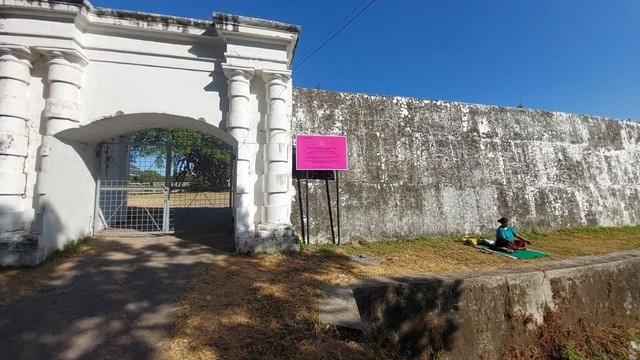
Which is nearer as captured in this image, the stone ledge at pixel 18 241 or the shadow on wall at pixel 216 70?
the stone ledge at pixel 18 241

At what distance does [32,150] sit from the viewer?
14.9 ft

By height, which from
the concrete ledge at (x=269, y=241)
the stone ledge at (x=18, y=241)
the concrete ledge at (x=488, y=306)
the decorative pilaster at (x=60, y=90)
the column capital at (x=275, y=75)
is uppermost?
the column capital at (x=275, y=75)

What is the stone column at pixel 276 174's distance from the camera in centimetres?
521

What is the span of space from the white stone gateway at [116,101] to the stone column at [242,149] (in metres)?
0.02

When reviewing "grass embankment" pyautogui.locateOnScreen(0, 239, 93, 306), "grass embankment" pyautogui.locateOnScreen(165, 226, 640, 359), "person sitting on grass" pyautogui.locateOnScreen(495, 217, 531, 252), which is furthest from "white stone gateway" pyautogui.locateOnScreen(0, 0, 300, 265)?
"person sitting on grass" pyautogui.locateOnScreen(495, 217, 531, 252)

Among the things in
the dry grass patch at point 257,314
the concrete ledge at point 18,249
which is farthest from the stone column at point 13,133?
the dry grass patch at point 257,314

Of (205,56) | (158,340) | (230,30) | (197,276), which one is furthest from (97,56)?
(158,340)

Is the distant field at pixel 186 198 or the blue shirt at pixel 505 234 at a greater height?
the distant field at pixel 186 198

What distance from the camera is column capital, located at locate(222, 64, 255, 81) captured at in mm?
5062

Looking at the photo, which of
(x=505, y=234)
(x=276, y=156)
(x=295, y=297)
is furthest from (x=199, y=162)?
(x=505, y=234)

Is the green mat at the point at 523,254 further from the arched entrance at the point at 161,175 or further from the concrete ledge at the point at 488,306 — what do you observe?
the arched entrance at the point at 161,175

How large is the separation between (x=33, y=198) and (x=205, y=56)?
3428mm

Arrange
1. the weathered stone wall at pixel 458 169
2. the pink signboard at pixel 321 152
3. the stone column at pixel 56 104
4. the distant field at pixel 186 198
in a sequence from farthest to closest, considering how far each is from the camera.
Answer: the distant field at pixel 186 198 → the weathered stone wall at pixel 458 169 → the pink signboard at pixel 321 152 → the stone column at pixel 56 104

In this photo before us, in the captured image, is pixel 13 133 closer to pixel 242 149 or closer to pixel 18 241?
pixel 18 241
